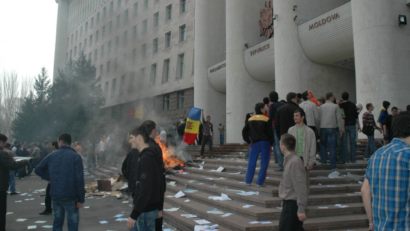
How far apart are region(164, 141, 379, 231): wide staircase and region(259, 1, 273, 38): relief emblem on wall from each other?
12.6 metres

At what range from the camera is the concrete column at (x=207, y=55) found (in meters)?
23.2

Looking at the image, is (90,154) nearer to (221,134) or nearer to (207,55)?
(221,134)

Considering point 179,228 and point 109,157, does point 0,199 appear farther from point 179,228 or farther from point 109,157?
point 109,157

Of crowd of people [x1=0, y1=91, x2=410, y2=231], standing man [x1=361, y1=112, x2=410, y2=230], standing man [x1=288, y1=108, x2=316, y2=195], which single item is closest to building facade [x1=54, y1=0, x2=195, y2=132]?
crowd of people [x1=0, y1=91, x2=410, y2=231]

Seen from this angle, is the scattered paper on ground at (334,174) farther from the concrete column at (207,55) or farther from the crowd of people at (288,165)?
the concrete column at (207,55)

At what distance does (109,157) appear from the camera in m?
18.6

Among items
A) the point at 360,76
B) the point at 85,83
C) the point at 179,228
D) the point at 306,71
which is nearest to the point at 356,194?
the point at 179,228

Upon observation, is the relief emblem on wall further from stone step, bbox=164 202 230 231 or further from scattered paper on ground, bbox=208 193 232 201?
stone step, bbox=164 202 230 231

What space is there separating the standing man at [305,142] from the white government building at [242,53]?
711 centimetres

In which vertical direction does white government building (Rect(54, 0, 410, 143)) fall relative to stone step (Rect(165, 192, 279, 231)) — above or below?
above

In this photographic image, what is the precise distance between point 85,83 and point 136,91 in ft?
24.2

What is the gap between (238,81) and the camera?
1883cm

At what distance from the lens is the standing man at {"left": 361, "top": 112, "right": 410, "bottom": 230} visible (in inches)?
77.1

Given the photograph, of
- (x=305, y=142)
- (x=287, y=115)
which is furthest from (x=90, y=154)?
(x=305, y=142)
